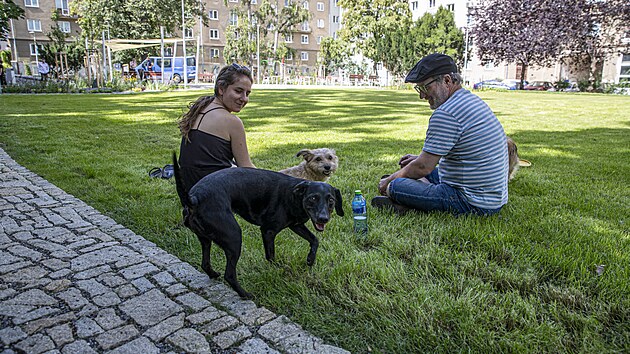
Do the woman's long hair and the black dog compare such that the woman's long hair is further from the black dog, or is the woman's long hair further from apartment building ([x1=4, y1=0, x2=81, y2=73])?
apartment building ([x1=4, y1=0, x2=81, y2=73])

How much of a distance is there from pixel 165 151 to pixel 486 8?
123ft

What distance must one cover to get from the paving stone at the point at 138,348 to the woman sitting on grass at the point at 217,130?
1584 millimetres

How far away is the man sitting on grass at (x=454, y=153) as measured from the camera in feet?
11.9

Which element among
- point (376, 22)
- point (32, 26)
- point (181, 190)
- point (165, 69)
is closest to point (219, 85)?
point (181, 190)

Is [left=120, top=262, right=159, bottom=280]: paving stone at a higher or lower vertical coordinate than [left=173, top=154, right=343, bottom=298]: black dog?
lower

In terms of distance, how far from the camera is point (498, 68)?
171ft

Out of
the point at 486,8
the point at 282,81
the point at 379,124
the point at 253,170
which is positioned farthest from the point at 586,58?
the point at 253,170

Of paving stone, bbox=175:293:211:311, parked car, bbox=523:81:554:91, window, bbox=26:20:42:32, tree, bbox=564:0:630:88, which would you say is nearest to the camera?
paving stone, bbox=175:293:211:311

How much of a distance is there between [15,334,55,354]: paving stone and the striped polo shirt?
299cm

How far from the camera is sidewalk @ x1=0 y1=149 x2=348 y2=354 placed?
227cm

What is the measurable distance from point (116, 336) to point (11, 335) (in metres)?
0.55

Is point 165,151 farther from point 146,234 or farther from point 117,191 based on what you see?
point 146,234

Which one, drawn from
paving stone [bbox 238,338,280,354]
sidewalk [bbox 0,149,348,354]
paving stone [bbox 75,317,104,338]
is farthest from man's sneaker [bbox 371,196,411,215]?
paving stone [bbox 75,317,104,338]

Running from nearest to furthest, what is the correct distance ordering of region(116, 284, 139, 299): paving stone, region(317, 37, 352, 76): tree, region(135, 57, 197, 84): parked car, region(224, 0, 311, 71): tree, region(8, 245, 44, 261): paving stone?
1. region(116, 284, 139, 299): paving stone
2. region(8, 245, 44, 261): paving stone
3. region(135, 57, 197, 84): parked car
4. region(317, 37, 352, 76): tree
5. region(224, 0, 311, 71): tree
